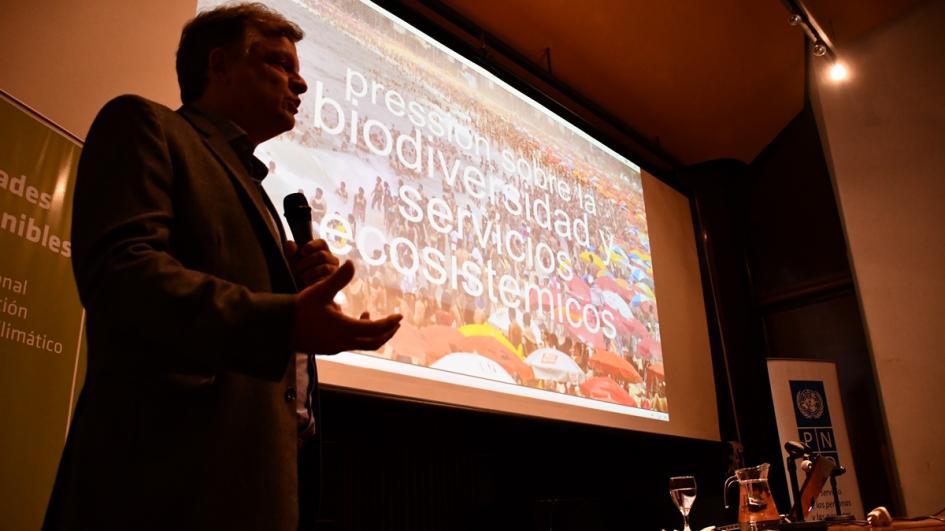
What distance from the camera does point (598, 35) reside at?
4.34m

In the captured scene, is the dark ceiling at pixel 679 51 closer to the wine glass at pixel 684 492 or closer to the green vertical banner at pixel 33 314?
the green vertical banner at pixel 33 314

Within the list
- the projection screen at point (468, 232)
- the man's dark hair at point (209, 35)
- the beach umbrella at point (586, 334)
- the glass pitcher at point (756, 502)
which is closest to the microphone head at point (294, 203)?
the man's dark hair at point (209, 35)

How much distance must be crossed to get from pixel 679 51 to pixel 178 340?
173 inches

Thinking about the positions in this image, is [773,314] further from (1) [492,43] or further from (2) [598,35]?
(1) [492,43]

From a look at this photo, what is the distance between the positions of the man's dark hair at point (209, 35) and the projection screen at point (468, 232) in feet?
2.99

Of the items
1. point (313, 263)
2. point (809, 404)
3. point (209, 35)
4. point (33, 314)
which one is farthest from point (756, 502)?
point (809, 404)

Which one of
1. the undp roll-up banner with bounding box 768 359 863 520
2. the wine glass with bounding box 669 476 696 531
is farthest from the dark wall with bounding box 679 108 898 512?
the wine glass with bounding box 669 476 696 531

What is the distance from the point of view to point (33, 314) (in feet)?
4.76

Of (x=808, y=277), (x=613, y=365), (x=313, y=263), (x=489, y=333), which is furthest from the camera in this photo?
(x=808, y=277)

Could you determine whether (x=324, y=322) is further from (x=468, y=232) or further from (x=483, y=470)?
(x=483, y=470)

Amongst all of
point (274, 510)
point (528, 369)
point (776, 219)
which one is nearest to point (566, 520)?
point (528, 369)

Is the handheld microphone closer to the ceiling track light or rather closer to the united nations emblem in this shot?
the ceiling track light

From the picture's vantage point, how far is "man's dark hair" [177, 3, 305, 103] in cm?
126

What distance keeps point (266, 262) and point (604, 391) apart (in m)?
2.60
